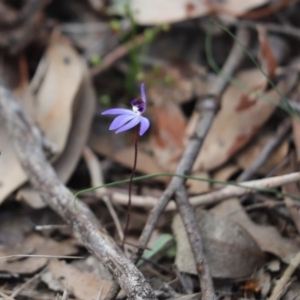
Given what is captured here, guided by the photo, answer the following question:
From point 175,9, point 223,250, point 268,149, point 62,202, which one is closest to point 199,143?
point 268,149

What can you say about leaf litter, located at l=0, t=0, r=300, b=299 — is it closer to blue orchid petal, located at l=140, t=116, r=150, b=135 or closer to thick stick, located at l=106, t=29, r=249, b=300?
thick stick, located at l=106, t=29, r=249, b=300

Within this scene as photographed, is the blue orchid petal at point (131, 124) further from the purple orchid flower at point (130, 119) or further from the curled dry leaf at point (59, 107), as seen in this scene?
the curled dry leaf at point (59, 107)

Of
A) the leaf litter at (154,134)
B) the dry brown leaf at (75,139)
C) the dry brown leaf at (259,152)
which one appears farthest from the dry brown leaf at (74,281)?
the dry brown leaf at (259,152)

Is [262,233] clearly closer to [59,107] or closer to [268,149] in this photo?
[268,149]

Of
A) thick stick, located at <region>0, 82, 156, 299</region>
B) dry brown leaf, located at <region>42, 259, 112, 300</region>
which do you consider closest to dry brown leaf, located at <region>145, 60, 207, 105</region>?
thick stick, located at <region>0, 82, 156, 299</region>

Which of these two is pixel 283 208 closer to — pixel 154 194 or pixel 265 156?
pixel 265 156

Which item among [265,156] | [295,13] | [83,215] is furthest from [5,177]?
[295,13]

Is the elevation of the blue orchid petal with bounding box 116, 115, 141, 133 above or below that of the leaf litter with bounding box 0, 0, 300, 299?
above
